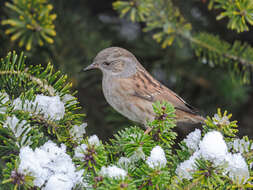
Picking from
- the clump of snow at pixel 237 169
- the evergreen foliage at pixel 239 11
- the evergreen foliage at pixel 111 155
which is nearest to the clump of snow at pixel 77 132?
the evergreen foliage at pixel 111 155

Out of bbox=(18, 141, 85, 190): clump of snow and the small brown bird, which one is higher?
bbox=(18, 141, 85, 190): clump of snow

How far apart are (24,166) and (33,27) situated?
79cm

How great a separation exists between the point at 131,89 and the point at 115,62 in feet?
0.96

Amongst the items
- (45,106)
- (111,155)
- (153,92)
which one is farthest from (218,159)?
(153,92)

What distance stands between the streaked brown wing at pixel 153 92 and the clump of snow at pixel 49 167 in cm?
160

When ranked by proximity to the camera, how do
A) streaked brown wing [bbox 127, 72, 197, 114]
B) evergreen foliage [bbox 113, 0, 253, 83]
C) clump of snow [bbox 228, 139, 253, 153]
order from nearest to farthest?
1. clump of snow [bbox 228, 139, 253, 153]
2. evergreen foliage [bbox 113, 0, 253, 83]
3. streaked brown wing [bbox 127, 72, 197, 114]

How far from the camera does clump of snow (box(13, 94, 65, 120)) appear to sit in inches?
62.0

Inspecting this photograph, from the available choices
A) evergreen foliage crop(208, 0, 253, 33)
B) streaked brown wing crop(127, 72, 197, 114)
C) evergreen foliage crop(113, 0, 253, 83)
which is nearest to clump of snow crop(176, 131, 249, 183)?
evergreen foliage crop(208, 0, 253, 33)

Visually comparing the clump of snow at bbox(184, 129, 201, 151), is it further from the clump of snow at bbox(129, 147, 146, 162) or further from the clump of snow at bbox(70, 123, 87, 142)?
the clump of snow at bbox(70, 123, 87, 142)

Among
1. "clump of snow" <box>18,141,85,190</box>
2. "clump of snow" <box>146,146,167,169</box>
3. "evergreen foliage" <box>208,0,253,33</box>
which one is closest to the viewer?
"clump of snow" <box>18,141,85,190</box>

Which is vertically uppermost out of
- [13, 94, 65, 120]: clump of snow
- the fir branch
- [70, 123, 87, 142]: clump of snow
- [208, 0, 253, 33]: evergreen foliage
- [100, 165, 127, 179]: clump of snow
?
[208, 0, 253, 33]: evergreen foliage

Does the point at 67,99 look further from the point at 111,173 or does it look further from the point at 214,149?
the point at 214,149

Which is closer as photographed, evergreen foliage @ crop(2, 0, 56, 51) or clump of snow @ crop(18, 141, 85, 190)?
clump of snow @ crop(18, 141, 85, 190)

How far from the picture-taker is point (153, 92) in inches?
119
